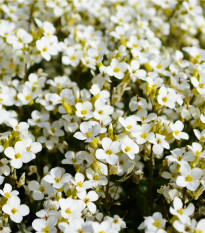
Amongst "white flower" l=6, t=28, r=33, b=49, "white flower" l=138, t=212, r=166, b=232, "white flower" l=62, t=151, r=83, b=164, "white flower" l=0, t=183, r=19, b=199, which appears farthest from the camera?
"white flower" l=6, t=28, r=33, b=49

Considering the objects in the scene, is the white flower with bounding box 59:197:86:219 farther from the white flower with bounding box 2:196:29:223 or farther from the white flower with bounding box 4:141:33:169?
the white flower with bounding box 4:141:33:169

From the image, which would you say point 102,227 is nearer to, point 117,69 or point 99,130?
point 99,130

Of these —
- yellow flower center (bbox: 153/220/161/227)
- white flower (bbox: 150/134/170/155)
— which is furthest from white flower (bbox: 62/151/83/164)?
yellow flower center (bbox: 153/220/161/227)

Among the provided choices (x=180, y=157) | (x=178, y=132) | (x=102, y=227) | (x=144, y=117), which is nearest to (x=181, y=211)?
(x=180, y=157)

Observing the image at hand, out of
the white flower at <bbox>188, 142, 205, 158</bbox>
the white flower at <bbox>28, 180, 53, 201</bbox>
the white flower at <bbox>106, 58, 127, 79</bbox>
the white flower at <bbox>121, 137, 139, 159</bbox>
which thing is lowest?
the white flower at <bbox>28, 180, 53, 201</bbox>

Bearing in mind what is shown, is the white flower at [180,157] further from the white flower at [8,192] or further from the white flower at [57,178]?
the white flower at [8,192]

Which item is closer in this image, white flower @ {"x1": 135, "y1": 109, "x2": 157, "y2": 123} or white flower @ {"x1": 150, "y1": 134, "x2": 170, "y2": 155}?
white flower @ {"x1": 150, "y1": 134, "x2": 170, "y2": 155}
